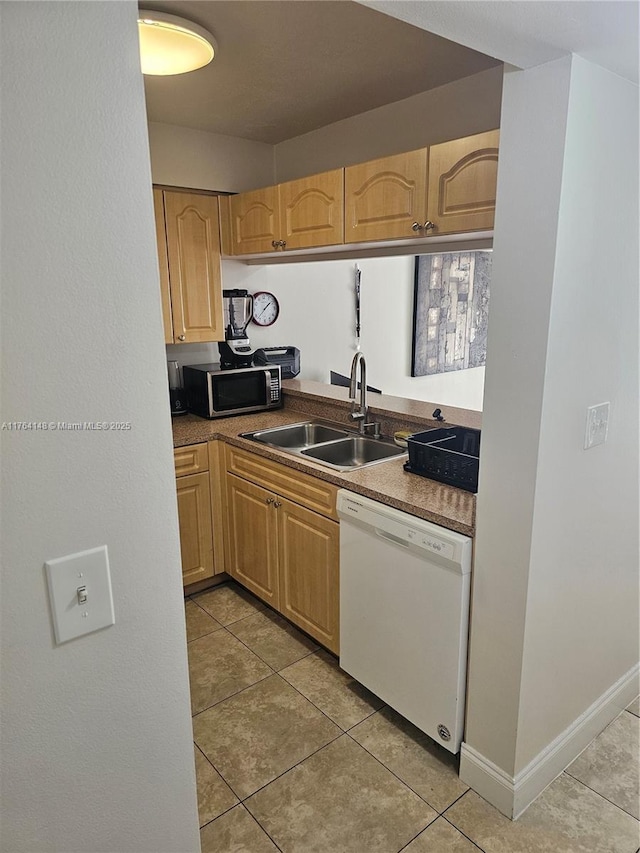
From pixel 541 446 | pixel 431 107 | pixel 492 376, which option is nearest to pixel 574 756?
pixel 541 446

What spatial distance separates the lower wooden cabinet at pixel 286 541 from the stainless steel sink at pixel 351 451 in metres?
0.31

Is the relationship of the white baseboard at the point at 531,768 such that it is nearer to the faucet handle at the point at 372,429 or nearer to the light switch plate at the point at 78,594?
the faucet handle at the point at 372,429

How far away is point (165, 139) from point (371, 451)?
2.04 metres

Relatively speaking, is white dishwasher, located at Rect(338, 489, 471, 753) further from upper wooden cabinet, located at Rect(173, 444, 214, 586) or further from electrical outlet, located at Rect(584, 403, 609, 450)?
upper wooden cabinet, located at Rect(173, 444, 214, 586)

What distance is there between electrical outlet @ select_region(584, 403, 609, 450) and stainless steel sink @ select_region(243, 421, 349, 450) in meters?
1.40

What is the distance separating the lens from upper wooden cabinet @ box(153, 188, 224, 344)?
3025 mm

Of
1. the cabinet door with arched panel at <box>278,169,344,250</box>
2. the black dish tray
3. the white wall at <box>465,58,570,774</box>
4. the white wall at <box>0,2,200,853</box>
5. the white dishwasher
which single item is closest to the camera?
the white wall at <box>0,2,200,853</box>

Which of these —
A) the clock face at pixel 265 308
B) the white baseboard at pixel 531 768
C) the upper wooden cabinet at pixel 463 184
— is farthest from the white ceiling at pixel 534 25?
the clock face at pixel 265 308

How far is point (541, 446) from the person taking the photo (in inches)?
61.9

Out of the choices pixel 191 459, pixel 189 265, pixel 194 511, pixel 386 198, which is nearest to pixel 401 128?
pixel 386 198

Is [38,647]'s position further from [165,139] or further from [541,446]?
[165,139]

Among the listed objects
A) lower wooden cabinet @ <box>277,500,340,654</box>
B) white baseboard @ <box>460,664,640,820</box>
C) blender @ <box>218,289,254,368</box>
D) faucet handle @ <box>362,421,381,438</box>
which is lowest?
white baseboard @ <box>460,664,640,820</box>

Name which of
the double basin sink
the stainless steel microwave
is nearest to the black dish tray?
the double basin sink

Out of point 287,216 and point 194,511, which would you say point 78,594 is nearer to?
Answer: point 194,511
